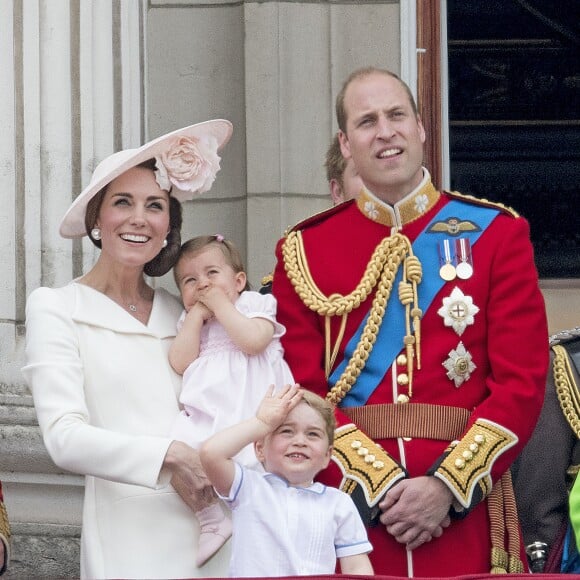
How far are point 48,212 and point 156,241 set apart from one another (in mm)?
1155

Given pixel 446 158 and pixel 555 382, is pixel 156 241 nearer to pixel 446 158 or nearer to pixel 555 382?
pixel 555 382

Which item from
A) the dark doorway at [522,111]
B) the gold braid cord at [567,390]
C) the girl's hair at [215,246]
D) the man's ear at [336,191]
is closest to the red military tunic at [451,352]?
the girl's hair at [215,246]

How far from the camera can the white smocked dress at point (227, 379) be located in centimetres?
450

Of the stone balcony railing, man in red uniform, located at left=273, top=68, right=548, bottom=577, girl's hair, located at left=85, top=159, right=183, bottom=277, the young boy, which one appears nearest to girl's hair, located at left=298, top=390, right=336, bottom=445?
the young boy

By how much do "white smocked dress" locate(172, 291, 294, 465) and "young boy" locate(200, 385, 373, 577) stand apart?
0.15m

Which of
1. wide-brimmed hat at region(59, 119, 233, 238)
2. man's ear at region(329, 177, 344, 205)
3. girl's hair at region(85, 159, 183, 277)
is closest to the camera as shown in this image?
wide-brimmed hat at region(59, 119, 233, 238)

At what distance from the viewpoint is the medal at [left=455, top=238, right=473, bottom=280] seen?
4.57 m

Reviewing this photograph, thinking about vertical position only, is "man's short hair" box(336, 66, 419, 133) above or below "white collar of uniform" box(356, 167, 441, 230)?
above

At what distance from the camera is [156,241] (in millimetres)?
4664

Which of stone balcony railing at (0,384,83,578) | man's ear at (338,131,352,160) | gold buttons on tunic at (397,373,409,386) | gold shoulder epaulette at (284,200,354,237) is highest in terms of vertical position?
man's ear at (338,131,352,160)

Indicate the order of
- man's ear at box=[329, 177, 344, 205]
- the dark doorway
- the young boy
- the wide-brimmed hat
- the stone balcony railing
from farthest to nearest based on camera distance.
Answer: the dark doorway < the stone balcony railing < man's ear at box=[329, 177, 344, 205] < the wide-brimmed hat < the young boy

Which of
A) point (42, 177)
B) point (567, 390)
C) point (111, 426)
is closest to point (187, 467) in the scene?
point (111, 426)

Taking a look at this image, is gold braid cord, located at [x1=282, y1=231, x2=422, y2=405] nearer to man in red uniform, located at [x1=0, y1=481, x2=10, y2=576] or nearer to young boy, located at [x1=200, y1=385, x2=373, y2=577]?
young boy, located at [x1=200, y1=385, x2=373, y2=577]

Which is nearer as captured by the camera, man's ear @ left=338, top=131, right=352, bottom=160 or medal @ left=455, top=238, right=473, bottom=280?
medal @ left=455, top=238, right=473, bottom=280
